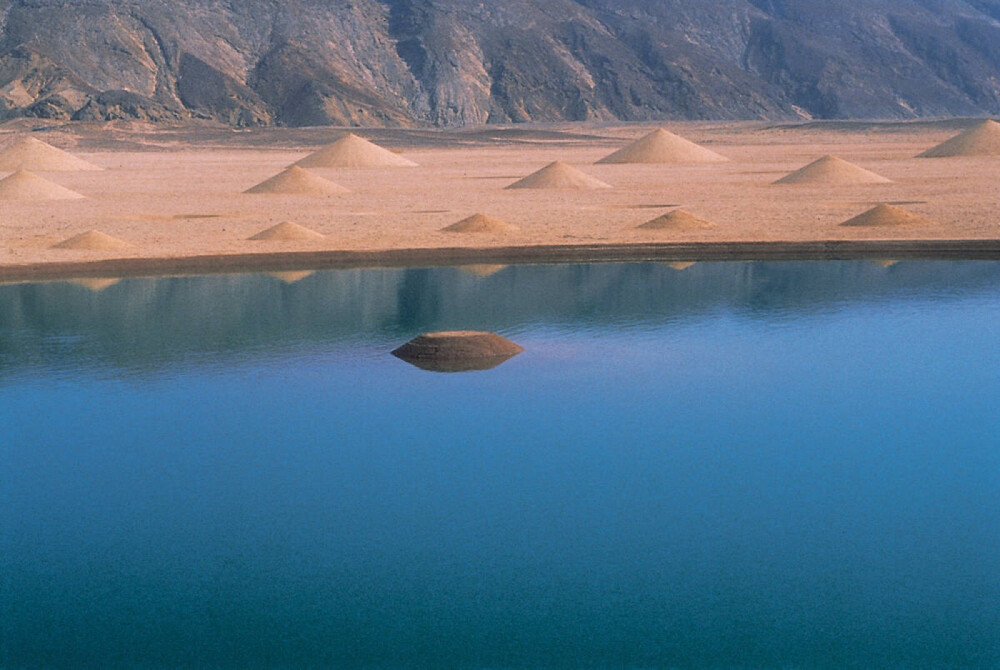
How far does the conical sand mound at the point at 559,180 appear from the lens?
124 feet

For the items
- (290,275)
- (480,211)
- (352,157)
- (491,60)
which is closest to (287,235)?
(290,275)

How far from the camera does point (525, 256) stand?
69.7 feet

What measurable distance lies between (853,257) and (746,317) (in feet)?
18.8

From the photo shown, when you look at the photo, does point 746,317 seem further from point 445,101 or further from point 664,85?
point 664,85

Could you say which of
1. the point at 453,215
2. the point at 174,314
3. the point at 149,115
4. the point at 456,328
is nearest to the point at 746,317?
the point at 456,328

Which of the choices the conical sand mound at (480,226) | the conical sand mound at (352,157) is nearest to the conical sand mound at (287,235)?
the conical sand mound at (480,226)

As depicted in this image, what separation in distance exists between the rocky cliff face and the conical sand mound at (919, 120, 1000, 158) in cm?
5332

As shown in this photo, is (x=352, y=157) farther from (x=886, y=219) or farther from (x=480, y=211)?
(x=886, y=219)

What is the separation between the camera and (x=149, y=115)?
88875 mm

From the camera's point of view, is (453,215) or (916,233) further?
(453,215)

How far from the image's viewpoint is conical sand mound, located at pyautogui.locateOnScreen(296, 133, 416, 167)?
2100 inches

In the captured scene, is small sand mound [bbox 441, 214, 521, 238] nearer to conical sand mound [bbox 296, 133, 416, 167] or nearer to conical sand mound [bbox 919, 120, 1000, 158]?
conical sand mound [bbox 296, 133, 416, 167]

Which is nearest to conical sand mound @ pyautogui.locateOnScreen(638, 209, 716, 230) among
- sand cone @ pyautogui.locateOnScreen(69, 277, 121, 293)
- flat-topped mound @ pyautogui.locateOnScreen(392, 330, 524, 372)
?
sand cone @ pyautogui.locateOnScreen(69, 277, 121, 293)

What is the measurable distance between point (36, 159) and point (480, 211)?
30.4 metres
